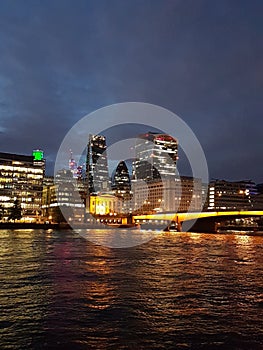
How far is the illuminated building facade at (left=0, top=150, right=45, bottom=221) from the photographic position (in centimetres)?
18962

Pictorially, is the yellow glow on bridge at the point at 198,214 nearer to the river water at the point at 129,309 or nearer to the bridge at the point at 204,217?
the bridge at the point at 204,217

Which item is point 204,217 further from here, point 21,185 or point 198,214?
point 21,185

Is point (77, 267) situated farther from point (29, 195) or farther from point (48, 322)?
point (29, 195)

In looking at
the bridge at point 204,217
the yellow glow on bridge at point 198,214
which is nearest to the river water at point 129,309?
the yellow glow on bridge at point 198,214

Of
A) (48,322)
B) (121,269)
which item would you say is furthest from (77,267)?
(48,322)

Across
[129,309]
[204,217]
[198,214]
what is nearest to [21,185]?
[198,214]

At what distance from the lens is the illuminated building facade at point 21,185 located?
18962cm

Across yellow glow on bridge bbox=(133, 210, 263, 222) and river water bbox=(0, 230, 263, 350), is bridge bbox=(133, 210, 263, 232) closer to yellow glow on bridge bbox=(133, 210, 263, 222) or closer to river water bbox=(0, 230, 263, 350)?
yellow glow on bridge bbox=(133, 210, 263, 222)

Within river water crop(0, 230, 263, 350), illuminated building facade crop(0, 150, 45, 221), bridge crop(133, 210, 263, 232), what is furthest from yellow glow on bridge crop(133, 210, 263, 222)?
river water crop(0, 230, 263, 350)

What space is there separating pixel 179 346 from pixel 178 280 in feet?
40.7

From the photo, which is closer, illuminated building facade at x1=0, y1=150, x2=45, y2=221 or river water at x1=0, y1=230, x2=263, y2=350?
river water at x1=0, y1=230, x2=263, y2=350

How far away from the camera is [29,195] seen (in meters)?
194

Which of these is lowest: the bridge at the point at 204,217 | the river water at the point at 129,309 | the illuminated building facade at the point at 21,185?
the river water at the point at 129,309

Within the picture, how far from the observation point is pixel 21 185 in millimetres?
193250
